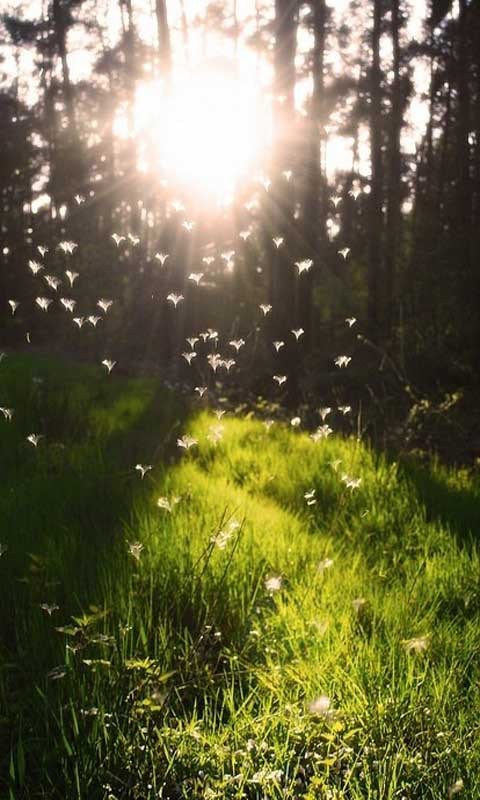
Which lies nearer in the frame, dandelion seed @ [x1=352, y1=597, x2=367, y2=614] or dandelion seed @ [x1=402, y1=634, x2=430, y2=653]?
dandelion seed @ [x1=402, y1=634, x2=430, y2=653]

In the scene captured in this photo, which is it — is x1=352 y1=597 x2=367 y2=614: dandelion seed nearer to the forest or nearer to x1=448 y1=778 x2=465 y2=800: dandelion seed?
the forest

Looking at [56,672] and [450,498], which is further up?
[56,672]

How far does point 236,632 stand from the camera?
2.43 meters

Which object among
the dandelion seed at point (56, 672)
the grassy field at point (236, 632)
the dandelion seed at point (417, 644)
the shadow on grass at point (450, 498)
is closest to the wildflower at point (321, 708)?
the grassy field at point (236, 632)

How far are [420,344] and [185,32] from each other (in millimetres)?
17412

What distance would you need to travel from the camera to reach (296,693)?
2.03m

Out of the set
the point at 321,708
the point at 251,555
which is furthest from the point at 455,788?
the point at 251,555

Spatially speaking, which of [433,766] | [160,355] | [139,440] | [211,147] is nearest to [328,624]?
[433,766]

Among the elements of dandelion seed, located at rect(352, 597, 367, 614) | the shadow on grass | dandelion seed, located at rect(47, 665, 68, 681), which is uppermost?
dandelion seed, located at rect(47, 665, 68, 681)

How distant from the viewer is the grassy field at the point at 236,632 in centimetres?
171

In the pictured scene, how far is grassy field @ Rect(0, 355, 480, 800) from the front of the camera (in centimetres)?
171

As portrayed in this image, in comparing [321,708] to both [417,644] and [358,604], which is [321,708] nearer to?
[417,644]

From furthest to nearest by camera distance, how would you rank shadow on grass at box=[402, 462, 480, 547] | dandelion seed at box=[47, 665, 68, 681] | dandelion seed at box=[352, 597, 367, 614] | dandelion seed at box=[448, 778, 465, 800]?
shadow on grass at box=[402, 462, 480, 547] < dandelion seed at box=[352, 597, 367, 614] < dandelion seed at box=[47, 665, 68, 681] < dandelion seed at box=[448, 778, 465, 800]

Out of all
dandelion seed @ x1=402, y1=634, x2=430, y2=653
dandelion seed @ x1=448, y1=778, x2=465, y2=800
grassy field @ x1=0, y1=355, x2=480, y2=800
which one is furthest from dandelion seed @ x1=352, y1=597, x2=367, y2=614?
dandelion seed @ x1=448, y1=778, x2=465, y2=800
